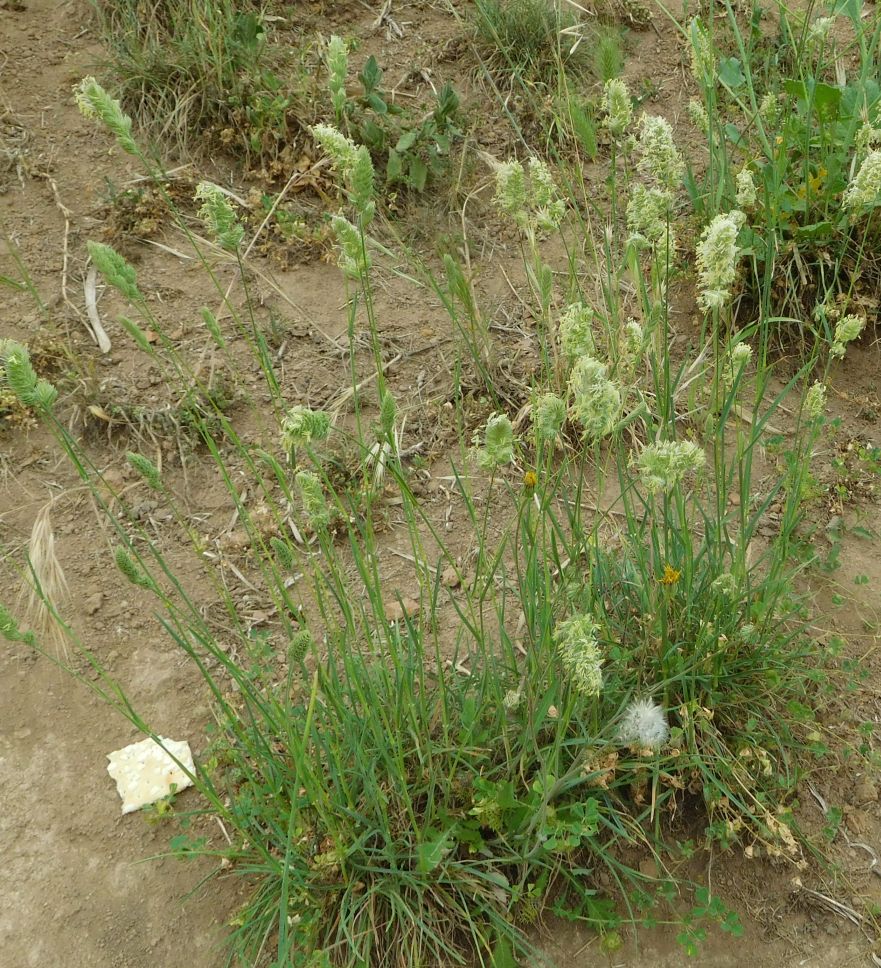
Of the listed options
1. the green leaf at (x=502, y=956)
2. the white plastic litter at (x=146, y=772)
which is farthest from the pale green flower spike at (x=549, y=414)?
the white plastic litter at (x=146, y=772)

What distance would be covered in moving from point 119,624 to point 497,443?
165 centimetres

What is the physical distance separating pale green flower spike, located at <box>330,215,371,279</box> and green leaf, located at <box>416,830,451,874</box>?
114cm

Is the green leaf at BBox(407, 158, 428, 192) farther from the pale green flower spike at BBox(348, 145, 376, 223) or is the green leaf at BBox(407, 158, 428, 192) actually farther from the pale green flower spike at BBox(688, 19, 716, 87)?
the pale green flower spike at BBox(348, 145, 376, 223)

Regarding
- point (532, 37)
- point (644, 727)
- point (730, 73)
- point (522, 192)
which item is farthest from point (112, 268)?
point (532, 37)

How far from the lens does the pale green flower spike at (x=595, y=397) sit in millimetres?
1401

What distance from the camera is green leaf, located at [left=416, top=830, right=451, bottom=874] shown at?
1831 mm

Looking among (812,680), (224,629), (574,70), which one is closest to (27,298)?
(224,629)

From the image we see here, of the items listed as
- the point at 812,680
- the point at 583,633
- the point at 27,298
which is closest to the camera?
the point at 583,633

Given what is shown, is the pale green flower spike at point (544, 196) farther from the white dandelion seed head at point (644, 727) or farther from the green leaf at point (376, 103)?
the green leaf at point (376, 103)

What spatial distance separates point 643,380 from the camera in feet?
10.3

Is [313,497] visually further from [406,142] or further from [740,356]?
[406,142]

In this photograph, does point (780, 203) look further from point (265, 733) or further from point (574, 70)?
point (265, 733)

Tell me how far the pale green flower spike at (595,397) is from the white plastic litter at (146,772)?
1.47 metres

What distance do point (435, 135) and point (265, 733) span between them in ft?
8.48
